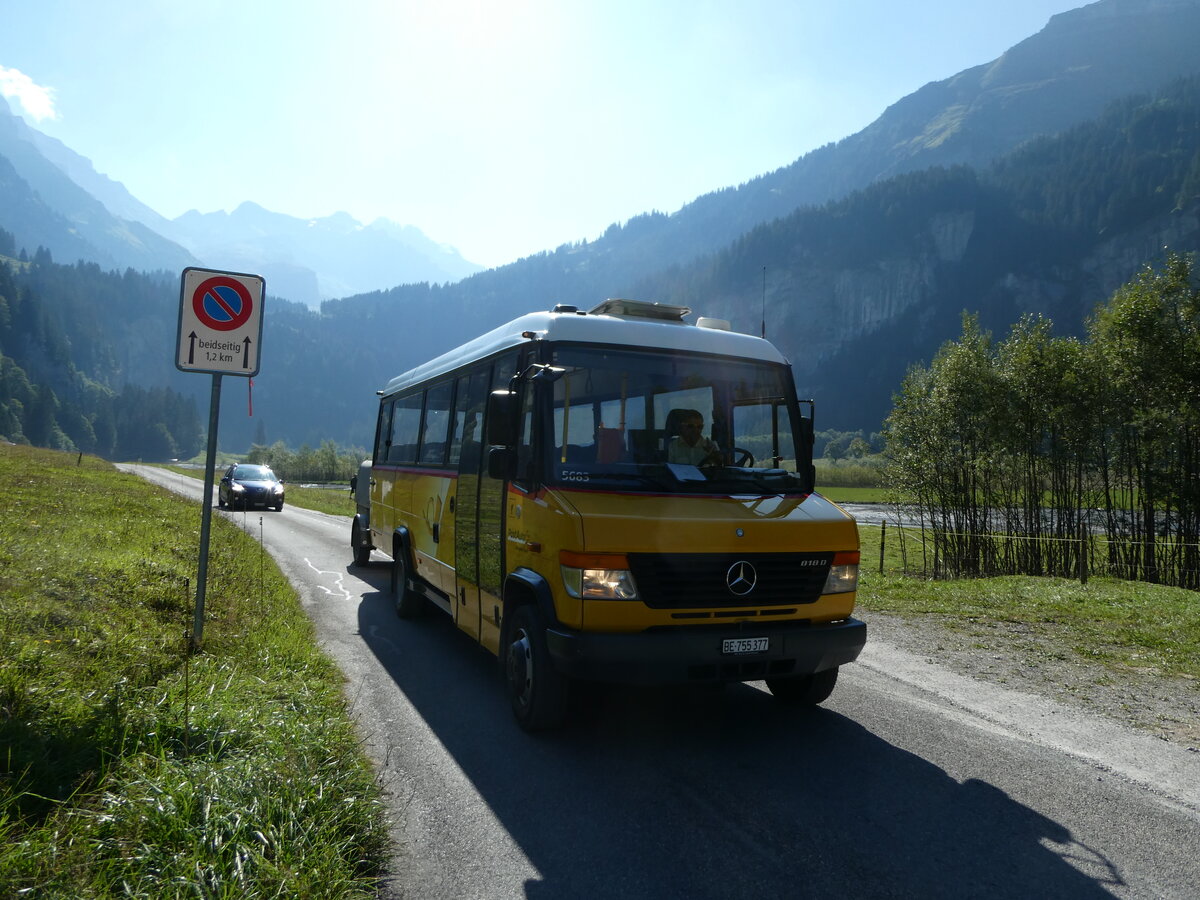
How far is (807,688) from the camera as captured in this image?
19.3 ft

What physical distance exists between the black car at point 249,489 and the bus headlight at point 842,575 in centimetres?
2610

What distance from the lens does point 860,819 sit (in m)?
3.99

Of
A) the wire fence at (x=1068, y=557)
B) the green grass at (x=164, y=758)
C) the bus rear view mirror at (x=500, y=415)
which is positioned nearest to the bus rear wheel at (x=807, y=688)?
the bus rear view mirror at (x=500, y=415)

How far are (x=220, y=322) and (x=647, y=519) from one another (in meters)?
4.22

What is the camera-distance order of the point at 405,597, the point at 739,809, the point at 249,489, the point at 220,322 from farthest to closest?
the point at 249,489 → the point at 405,597 → the point at 220,322 → the point at 739,809

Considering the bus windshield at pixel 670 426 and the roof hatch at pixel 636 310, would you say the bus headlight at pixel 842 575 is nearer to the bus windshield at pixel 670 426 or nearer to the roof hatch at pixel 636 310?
the bus windshield at pixel 670 426

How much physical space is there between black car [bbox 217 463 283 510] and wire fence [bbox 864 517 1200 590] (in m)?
21.5

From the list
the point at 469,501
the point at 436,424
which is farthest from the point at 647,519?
the point at 436,424

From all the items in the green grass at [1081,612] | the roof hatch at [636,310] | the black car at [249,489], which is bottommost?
the green grass at [1081,612]

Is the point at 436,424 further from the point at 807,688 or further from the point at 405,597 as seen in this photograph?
the point at 807,688

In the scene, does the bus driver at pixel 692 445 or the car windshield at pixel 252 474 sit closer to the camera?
the bus driver at pixel 692 445

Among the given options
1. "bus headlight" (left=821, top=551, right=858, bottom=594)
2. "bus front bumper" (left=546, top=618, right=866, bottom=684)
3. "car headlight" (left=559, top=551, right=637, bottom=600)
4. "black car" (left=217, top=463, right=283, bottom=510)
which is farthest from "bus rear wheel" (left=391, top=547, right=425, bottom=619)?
"black car" (left=217, top=463, right=283, bottom=510)

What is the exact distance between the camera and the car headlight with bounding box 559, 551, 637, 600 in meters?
4.64

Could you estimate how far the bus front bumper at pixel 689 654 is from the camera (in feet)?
15.2
